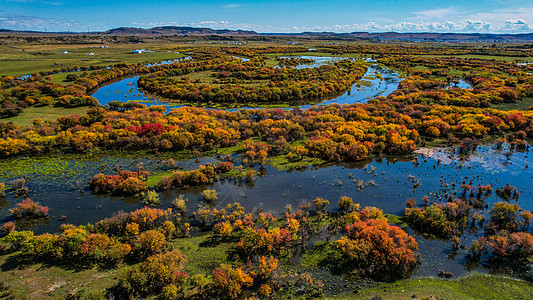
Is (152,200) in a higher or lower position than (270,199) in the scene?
higher

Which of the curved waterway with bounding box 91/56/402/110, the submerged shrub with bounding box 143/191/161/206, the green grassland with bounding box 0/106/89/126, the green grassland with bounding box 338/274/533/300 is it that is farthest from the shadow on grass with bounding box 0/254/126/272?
the curved waterway with bounding box 91/56/402/110

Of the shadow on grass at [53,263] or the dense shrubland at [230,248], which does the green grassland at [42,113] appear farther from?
the shadow on grass at [53,263]

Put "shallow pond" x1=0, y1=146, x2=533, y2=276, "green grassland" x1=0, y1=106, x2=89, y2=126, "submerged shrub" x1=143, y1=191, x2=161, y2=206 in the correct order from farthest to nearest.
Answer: "green grassland" x1=0, y1=106, x2=89, y2=126 < "submerged shrub" x1=143, y1=191, x2=161, y2=206 < "shallow pond" x1=0, y1=146, x2=533, y2=276

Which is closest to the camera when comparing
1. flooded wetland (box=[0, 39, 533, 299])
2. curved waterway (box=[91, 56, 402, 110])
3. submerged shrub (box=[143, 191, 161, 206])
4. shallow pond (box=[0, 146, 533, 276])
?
flooded wetland (box=[0, 39, 533, 299])

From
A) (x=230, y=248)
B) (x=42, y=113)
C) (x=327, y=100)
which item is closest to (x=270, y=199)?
(x=230, y=248)

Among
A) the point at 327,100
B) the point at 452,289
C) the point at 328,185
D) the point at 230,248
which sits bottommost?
the point at 452,289

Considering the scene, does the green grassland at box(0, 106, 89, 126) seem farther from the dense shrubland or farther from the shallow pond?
the dense shrubland

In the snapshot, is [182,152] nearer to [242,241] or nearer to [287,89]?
[242,241]

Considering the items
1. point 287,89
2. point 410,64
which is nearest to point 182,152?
point 287,89

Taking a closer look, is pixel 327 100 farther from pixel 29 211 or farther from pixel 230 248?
pixel 29 211

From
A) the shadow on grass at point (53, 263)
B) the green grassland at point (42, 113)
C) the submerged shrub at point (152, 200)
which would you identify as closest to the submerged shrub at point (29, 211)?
the shadow on grass at point (53, 263)

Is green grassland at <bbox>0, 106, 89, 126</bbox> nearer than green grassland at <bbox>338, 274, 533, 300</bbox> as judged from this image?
No
